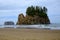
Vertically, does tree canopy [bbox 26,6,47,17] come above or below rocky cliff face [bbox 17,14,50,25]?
above

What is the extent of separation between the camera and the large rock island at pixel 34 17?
4594 mm

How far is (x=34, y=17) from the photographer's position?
4.66 m

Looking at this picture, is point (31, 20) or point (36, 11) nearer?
point (31, 20)

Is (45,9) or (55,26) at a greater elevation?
(45,9)

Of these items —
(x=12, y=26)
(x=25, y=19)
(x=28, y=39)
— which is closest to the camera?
(x=28, y=39)

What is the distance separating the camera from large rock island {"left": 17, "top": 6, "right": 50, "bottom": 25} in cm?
459

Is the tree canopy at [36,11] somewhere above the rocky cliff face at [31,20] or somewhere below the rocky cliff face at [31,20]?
above

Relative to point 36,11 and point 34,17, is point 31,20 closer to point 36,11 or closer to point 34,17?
point 34,17

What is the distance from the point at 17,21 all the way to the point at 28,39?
1367 millimetres

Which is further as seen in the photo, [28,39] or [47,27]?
[47,27]

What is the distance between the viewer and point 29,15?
15.5 feet

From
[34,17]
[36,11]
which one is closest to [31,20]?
[34,17]

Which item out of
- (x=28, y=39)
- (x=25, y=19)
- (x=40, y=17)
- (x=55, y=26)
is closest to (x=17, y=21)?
(x=25, y=19)

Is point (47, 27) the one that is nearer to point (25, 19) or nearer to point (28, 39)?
point (25, 19)
